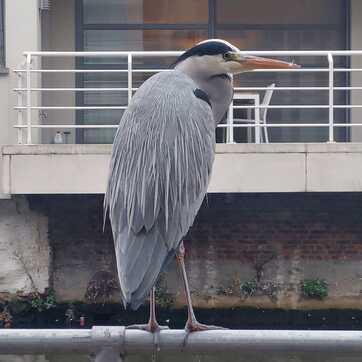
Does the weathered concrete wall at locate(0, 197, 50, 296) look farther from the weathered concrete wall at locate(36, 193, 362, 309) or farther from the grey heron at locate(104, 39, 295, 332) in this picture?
the grey heron at locate(104, 39, 295, 332)

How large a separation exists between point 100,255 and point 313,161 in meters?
2.42

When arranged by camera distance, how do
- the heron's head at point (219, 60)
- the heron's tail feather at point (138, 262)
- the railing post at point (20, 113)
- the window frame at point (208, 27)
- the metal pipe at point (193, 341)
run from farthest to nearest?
1. the window frame at point (208, 27)
2. the railing post at point (20, 113)
3. the heron's head at point (219, 60)
4. the heron's tail feather at point (138, 262)
5. the metal pipe at point (193, 341)

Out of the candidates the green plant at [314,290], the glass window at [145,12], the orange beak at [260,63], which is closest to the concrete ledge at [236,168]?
the green plant at [314,290]

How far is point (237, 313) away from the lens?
31.6ft

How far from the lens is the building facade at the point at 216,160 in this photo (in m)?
8.99

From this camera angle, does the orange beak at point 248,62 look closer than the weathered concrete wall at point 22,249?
Yes

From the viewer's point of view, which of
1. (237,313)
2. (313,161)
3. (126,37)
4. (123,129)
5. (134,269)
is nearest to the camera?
(134,269)

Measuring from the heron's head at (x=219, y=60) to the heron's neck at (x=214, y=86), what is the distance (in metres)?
0.01

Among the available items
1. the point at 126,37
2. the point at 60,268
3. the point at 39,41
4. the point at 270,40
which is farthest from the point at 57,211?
the point at 270,40

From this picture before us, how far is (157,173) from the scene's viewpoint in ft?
10.4

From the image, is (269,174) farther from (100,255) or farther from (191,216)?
(191,216)

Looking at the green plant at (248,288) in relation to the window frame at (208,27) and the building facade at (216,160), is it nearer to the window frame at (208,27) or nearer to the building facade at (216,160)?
the building facade at (216,160)

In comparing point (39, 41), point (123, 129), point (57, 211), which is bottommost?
point (57, 211)

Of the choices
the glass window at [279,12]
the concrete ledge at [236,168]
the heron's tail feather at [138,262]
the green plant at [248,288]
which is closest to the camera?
the heron's tail feather at [138,262]
